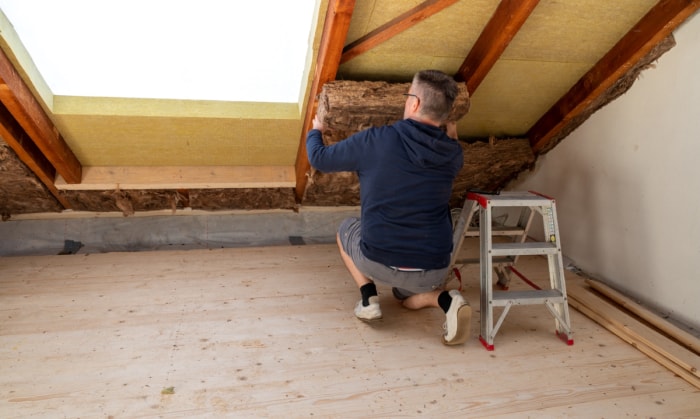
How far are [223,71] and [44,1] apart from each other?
74 cm

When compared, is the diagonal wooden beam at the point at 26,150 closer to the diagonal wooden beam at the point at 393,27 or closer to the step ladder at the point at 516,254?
the diagonal wooden beam at the point at 393,27

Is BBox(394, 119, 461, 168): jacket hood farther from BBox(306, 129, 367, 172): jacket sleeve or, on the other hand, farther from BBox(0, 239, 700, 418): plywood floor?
BBox(0, 239, 700, 418): plywood floor

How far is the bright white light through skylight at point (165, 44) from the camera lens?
2010 mm

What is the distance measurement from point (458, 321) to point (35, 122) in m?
2.04

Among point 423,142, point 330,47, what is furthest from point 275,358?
point 330,47

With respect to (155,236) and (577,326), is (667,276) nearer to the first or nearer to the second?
(577,326)

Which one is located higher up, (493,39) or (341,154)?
(493,39)

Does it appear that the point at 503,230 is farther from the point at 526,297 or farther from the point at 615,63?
the point at 615,63

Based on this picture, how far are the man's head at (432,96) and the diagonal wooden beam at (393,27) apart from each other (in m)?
0.26

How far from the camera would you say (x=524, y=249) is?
2.14m

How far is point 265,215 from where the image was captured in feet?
11.0

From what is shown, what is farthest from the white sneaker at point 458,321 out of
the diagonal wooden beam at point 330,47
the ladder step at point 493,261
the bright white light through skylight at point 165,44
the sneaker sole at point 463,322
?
the bright white light through skylight at point 165,44

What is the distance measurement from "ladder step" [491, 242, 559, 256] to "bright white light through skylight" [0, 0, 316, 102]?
1.25 metres

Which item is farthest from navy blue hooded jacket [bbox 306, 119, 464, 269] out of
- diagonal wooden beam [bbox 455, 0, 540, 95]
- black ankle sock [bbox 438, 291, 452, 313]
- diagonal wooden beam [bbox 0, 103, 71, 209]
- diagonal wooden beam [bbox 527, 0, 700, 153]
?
diagonal wooden beam [bbox 0, 103, 71, 209]
